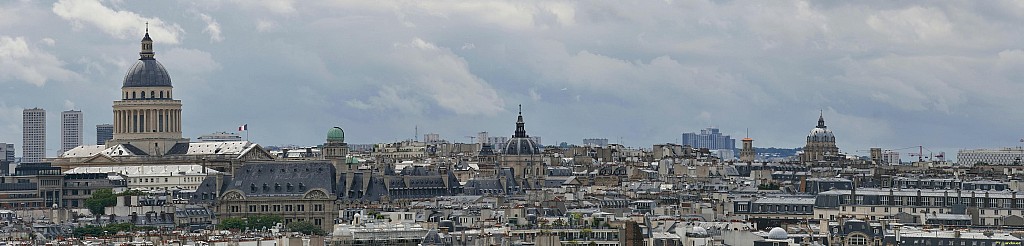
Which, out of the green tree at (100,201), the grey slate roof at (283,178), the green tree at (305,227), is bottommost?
the green tree at (305,227)

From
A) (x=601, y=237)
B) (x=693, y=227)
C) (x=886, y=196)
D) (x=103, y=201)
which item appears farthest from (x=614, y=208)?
(x=103, y=201)

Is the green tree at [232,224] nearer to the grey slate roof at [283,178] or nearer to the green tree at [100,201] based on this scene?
the green tree at [100,201]

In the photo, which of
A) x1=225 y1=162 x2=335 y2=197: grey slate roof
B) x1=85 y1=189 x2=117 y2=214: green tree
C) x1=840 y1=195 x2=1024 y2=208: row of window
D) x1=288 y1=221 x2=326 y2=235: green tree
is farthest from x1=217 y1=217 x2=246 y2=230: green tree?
x1=840 y1=195 x2=1024 y2=208: row of window

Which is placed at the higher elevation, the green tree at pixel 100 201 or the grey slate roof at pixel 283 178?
the grey slate roof at pixel 283 178

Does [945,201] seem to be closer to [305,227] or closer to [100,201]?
[305,227]

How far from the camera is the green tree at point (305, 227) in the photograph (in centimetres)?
15788

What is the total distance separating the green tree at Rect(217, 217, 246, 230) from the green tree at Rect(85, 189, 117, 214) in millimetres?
6735

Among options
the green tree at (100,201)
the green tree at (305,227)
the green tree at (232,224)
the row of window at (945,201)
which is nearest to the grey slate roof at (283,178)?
the green tree at (100,201)

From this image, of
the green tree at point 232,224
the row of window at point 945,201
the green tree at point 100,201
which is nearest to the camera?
the row of window at point 945,201

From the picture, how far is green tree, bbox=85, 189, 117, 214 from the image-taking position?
174875 millimetres

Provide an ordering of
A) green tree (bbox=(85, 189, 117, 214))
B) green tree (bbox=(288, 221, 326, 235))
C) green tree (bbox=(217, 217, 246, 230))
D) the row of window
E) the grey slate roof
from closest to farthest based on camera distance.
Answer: the row of window → green tree (bbox=(288, 221, 326, 235)) → green tree (bbox=(217, 217, 246, 230)) → green tree (bbox=(85, 189, 117, 214)) → the grey slate roof

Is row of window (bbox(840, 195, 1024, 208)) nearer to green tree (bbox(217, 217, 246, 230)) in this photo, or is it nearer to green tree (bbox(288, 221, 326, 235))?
green tree (bbox(288, 221, 326, 235))

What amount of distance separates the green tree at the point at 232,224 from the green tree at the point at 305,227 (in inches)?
99.2

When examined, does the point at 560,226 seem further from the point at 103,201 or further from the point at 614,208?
the point at 103,201
